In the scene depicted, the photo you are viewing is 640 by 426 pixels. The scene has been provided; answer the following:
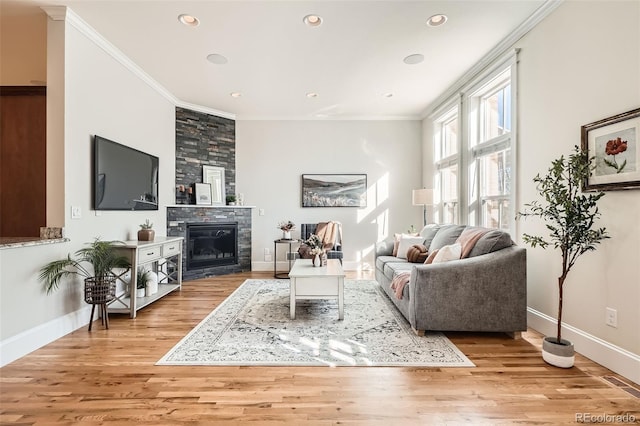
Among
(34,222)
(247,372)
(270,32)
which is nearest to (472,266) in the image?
(247,372)

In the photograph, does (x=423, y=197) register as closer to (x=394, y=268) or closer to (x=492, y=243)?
(x=394, y=268)

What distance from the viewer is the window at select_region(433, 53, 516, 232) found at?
3339mm

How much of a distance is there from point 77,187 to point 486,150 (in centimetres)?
452

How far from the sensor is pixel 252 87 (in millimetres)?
4359

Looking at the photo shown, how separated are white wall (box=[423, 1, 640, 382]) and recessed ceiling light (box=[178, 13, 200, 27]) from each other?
316cm

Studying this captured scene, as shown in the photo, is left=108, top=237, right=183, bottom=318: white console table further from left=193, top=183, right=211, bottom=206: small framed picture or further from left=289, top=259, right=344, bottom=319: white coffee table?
left=289, top=259, right=344, bottom=319: white coffee table

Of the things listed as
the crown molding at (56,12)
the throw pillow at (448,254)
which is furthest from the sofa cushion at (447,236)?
the crown molding at (56,12)

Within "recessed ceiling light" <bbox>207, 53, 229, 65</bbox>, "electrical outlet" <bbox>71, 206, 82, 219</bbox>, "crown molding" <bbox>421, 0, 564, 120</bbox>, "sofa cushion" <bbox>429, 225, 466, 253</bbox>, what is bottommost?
"sofa cushion" <bbox>429, 225, 466, 253</bbox>

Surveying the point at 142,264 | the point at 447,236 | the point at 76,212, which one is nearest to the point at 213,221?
the point at 142,264

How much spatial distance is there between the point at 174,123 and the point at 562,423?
18.4 feet

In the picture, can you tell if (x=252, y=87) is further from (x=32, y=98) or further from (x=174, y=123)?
(x=32, y=98)

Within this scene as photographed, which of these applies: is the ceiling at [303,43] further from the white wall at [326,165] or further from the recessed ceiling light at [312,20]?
the white wall at [326,165]

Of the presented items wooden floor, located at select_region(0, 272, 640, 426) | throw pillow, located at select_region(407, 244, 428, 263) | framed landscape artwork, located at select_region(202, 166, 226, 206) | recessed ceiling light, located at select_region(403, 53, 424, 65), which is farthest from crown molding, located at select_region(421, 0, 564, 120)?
framed landscape artwork, located at select_region(202, 166, 226, 206)

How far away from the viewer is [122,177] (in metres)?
3.47
